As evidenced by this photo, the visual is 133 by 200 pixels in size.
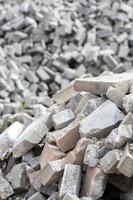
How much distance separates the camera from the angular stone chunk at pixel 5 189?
4.14 m

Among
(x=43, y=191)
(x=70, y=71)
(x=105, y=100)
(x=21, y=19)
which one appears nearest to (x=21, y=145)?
(x=43, y=191)

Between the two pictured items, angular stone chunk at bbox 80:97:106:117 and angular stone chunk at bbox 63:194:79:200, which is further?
angular stone chunk at bbox 80:97:106:117

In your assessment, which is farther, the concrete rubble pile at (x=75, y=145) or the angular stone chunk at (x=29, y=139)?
the angular stone chunk at (x=29, y=139)

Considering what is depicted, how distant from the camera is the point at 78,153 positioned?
12.7ft

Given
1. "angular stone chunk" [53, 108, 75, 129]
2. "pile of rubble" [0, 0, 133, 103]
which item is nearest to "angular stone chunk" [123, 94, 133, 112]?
"angular stone chunk" [53, 108, 75, 129]

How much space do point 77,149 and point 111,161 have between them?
14.8 inches

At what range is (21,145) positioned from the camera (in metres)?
4.37

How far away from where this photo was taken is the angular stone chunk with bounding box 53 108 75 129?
4383 millimetres

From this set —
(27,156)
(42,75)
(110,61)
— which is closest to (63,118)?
(27,156)

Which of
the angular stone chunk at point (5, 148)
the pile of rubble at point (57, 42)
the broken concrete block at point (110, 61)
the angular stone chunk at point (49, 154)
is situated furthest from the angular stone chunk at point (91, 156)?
the broken concrete block at point (110, 61)

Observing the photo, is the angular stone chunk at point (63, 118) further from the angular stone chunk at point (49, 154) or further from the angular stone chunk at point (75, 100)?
the angular stone chunk at point (49, 154)

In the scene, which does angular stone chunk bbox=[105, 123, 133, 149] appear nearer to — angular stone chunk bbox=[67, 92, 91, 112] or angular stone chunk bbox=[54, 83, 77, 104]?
angular stone chunk bbox=[67, 92, 91, 112]

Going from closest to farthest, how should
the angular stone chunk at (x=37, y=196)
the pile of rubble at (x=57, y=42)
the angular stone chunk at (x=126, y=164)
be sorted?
the angular stone chunk at (x=126, y=164) → the angular stone chunk at (x=37, y=196) → the pile of rubble at (x=57, y=42)

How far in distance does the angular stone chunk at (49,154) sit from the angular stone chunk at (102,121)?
0.84 ft
